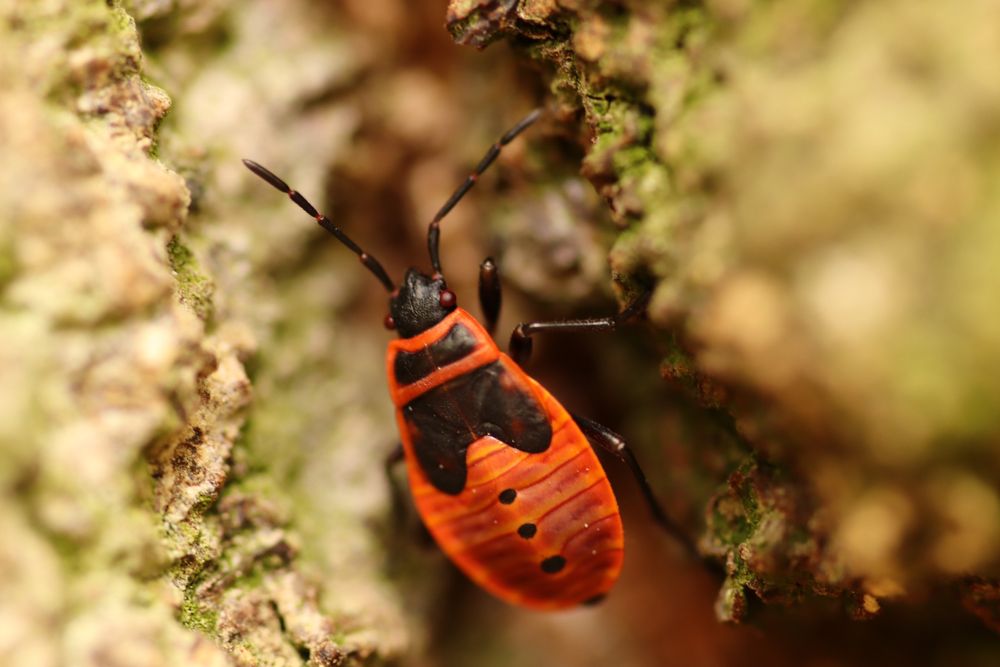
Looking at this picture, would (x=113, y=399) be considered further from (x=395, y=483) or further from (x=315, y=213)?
(x=395, y=483)

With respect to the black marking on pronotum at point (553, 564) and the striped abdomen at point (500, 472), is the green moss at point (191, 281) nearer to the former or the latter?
the striped abdomen at point (500, 472)

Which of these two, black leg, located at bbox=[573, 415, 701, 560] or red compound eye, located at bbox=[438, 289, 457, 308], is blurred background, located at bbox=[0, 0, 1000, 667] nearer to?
black leg, located at bbox=[573, 415, 701, 560]

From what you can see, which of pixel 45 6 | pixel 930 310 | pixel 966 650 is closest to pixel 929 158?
pixel 930 310

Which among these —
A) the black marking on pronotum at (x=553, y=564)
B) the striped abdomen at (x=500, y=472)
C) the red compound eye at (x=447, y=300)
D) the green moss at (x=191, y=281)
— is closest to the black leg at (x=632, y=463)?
the striped abdomen at (x=500, y=472)

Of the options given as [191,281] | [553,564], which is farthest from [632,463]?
[191,281]

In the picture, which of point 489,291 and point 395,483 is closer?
point 489,291

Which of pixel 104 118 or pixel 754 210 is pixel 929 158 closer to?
pixel 754 210
